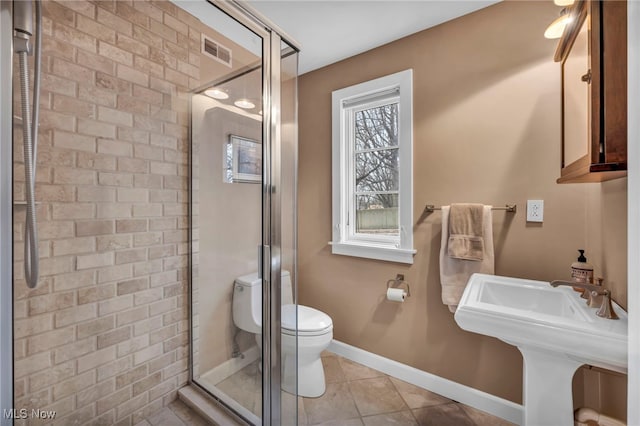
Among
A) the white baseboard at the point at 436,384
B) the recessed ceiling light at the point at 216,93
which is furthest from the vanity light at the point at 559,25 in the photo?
the white baseboard at the point at 436,384

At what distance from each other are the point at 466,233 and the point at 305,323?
1107mm

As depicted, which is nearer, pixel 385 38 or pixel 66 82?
pixel 66 82

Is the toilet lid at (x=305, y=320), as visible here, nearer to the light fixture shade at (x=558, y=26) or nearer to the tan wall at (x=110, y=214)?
the tan wall at (x=110, y=214)

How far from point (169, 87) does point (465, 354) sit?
2.27 m

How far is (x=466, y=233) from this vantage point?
159 cm

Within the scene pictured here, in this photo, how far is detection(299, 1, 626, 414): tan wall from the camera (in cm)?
144

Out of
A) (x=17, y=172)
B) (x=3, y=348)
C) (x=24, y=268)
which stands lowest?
(x=3, y=348)

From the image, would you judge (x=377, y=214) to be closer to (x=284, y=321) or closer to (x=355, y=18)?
(x=284, y=321)

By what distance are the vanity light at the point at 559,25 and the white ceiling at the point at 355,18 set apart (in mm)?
427

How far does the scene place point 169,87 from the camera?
1.45 meters

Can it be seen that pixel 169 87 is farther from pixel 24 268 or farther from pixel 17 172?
pixel 24 268

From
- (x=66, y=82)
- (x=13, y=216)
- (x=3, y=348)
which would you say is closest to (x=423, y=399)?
(x=3, y=348)

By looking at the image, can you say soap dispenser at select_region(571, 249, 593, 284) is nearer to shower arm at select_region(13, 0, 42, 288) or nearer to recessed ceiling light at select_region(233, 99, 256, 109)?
recessed ceiling light at select_region(233, 99, 256, 109)

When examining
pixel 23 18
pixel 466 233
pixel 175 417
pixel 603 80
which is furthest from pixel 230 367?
pixel 603 80
